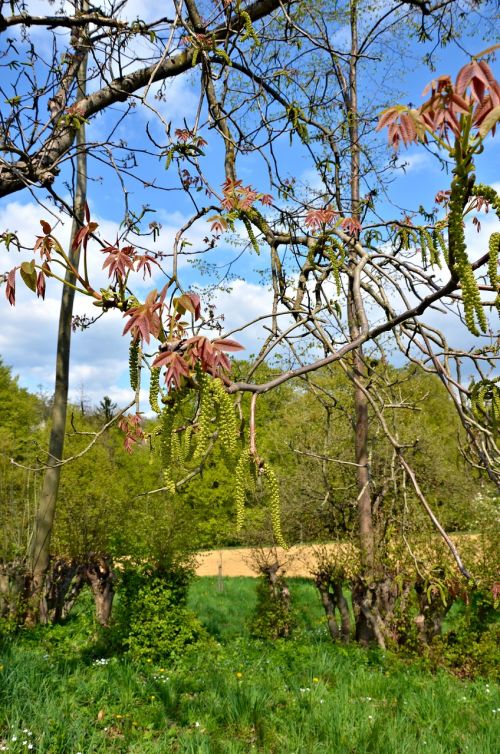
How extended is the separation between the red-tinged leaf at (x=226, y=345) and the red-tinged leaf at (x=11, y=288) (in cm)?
105

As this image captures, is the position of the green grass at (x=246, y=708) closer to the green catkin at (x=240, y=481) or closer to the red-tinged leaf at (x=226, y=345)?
the green catkin at (x=240, y=481)

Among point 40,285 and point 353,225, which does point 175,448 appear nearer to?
point 40,285

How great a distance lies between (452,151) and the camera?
899 millimetres

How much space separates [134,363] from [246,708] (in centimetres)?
324

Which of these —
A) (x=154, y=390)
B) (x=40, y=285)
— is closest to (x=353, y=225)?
(x=40, y=285)

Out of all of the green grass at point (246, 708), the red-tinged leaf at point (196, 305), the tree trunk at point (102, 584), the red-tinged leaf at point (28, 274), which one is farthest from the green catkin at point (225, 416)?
the tree trunk at point (102, 584)

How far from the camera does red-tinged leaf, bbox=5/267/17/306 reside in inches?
74.0

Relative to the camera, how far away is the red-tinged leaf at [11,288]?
188 centimetres

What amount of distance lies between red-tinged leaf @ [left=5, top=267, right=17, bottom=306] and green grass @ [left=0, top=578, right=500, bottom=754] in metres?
2.38

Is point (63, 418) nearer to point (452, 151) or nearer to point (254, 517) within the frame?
point (254, 517)

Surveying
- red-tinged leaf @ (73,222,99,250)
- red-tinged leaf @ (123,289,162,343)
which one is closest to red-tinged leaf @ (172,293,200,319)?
red-tinged leaf @ (123,289,162,343)

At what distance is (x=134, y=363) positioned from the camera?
1.29 meters

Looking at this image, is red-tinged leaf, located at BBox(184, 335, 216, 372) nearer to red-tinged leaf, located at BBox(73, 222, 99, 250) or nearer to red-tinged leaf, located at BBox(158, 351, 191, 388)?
red-tinged leaf, located at BBox(158, 351, 191, 388)

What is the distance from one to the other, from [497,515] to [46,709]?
7.33m
